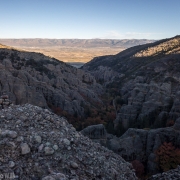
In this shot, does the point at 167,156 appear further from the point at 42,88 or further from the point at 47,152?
the point at 42,88

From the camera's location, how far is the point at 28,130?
899 centimetres

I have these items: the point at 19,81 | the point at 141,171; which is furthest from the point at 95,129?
the point at 19,81

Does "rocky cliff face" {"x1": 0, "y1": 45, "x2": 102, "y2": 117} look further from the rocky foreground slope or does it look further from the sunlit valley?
the rocky foreground slope

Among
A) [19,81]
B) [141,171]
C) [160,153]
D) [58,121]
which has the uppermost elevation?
[58,121]

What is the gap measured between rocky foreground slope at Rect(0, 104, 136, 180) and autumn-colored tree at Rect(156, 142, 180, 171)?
13.2 meters

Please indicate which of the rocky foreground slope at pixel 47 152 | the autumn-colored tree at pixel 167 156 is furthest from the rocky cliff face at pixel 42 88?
the rocky foreground slope at pixel 47 152

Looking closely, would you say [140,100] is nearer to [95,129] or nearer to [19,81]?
[95,129]

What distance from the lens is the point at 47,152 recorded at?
8.28 m

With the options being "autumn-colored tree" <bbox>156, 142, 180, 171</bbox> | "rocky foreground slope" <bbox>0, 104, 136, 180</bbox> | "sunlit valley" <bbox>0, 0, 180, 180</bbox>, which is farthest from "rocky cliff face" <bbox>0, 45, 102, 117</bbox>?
"rocky foreground slope" <bbox>0, 104, 136, 180</bbox>

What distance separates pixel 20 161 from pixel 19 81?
33.7m

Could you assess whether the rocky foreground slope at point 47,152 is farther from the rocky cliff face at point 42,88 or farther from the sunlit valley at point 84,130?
the rocky cliff face at point 42,88

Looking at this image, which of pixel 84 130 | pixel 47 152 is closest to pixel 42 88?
pixel 84 130

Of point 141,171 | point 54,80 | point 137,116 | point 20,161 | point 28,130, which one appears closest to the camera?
point 20,161

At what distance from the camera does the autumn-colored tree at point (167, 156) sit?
22281 millimetres
